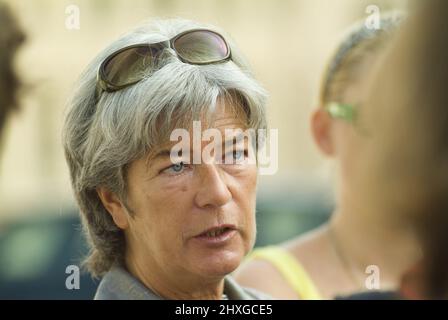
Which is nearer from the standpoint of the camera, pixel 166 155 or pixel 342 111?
pixel 166 155

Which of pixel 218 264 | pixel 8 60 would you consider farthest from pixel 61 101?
pixel 218 264

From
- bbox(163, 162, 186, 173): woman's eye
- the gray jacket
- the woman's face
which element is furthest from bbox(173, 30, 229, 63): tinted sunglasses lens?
the gray jacket

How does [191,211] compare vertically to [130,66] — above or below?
below

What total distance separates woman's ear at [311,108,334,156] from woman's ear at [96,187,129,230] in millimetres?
767

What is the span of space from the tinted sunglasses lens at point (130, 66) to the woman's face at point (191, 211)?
0.17 m

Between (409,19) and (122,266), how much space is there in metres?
0.84

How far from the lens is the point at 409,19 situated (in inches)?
41.2

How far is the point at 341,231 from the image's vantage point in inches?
Answer: 81.2

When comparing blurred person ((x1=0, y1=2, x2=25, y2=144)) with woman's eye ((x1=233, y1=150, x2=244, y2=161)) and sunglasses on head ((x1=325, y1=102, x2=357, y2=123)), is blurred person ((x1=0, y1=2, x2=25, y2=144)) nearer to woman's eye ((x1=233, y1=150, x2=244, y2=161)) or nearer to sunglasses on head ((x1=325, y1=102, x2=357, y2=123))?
woman's eye ((x1=233, y1=150, x2=244, y2=161))

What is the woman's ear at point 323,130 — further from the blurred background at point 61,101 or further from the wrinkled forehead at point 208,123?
the wrinkled forehead at point 208,123

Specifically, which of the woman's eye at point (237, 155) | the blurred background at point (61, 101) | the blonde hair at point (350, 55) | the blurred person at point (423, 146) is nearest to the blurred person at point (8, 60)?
the blurred background at point (61, 101)

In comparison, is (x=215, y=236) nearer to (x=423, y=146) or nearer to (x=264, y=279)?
(x=264, y=279)

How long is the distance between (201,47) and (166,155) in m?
0.24
